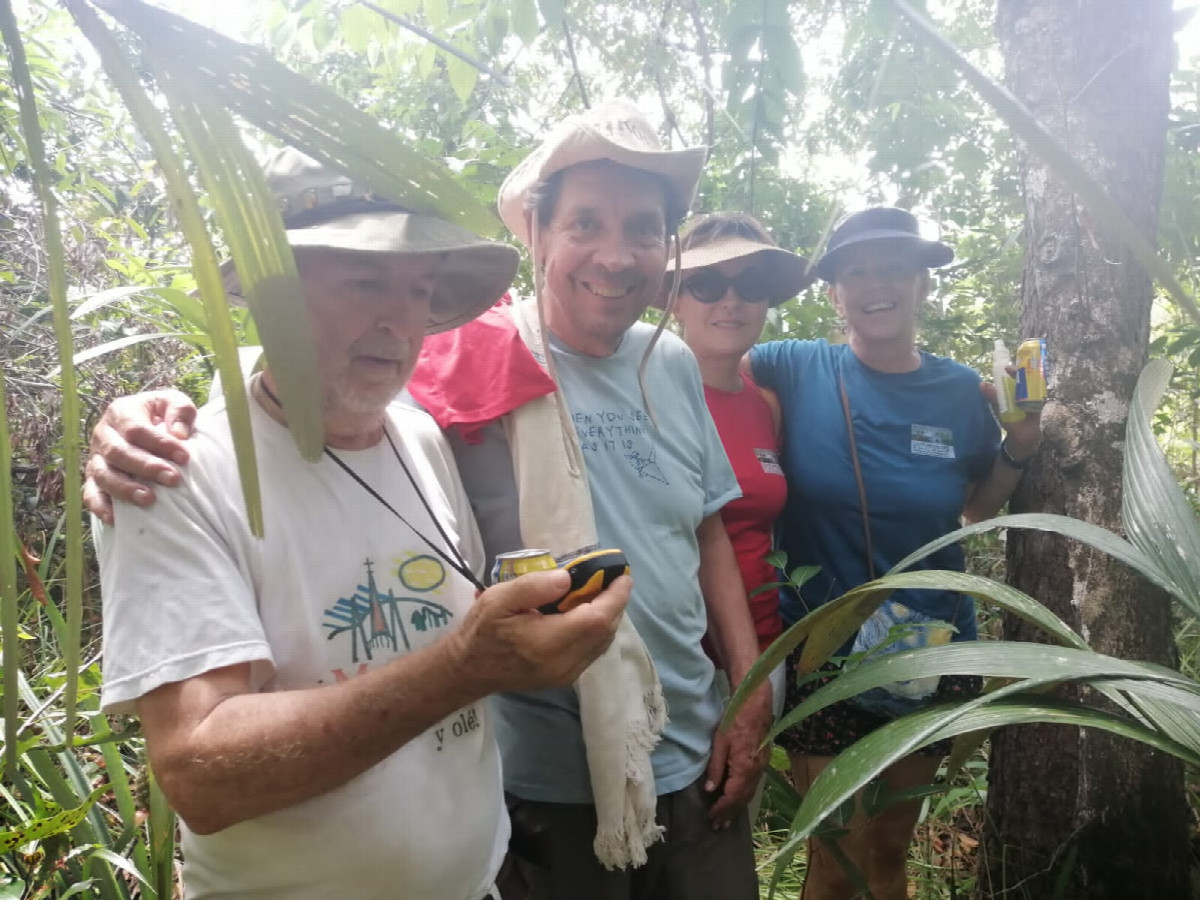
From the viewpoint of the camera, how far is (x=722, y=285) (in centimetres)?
207

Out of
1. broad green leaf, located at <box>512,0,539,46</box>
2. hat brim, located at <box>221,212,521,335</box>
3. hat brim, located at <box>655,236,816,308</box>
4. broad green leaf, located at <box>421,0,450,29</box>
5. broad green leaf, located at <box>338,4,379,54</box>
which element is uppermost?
broad green leaf, located at <box>338,4,379,54</box>

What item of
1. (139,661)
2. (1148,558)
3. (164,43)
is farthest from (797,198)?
(164,43)

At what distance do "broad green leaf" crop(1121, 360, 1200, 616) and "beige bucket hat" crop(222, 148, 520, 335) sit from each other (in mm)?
1011

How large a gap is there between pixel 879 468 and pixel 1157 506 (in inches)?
36.6

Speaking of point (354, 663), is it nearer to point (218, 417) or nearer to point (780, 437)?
point (218, 417)

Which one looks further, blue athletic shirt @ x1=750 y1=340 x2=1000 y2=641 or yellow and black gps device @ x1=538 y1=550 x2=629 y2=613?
blue athletic shirt @ x1=750 y1=340 x2=1000 y2=641

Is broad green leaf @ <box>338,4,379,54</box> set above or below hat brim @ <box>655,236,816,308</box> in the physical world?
above

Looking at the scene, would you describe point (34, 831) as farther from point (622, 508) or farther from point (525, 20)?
point (525, 20)

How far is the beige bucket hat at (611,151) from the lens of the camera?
1.49m

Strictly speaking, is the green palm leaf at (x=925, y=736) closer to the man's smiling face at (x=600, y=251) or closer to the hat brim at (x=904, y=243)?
the man's smiling face at (x=600, y=251)

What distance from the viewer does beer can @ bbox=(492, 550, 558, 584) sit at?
974 mm

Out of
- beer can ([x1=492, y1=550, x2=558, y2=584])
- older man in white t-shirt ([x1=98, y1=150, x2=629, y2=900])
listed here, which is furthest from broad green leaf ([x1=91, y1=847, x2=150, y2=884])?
beer can ([x1=492, y1=550, x2=558, y2=584])

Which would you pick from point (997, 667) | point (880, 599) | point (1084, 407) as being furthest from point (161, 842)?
point (1084, 407)

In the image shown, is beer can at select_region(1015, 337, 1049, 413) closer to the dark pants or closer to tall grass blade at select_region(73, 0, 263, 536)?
the dark pants
